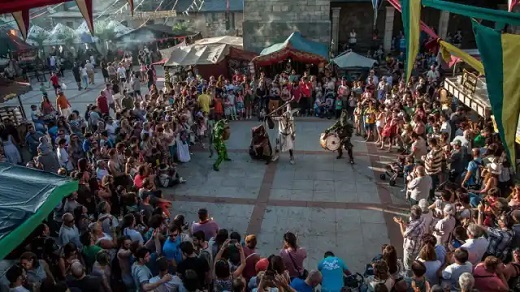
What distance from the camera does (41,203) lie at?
612 centimetres

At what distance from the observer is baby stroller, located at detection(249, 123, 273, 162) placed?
12617mm

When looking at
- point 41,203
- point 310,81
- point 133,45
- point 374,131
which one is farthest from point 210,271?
point 133,45

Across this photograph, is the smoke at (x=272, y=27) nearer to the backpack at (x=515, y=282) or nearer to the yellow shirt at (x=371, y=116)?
the yellow shirt at (x=371, y=116)

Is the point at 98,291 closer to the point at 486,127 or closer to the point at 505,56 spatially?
the point at 505,56

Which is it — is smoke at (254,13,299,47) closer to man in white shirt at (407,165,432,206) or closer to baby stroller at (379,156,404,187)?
baby stroller at (379,156,404,187)

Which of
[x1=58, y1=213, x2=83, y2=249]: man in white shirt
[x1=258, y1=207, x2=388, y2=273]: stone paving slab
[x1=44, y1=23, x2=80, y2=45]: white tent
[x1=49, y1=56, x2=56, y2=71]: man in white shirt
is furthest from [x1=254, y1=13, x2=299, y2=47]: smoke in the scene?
[x1=58, y1=213, x2=83, y2=249]: man in white shirt

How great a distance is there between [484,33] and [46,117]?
13265 millimetres

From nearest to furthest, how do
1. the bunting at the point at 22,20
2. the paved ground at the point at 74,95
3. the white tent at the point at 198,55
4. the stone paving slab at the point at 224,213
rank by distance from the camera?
the stone paving slab at the point at 224,213
the bunting at the point at 22,20
the white tent at the point at 198,55
the paved ground at the point at 74,95

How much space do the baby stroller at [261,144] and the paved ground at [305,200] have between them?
0.29 m

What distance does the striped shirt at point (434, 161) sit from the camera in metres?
9.24

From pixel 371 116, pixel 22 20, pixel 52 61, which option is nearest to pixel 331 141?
pixel 371 116

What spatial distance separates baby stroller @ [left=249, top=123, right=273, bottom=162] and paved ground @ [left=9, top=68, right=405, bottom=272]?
293mm

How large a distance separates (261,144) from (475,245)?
24.0 ft

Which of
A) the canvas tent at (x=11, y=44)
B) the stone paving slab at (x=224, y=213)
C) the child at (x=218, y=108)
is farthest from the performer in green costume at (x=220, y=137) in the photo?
the canvas tent at (x=11, y=44)
